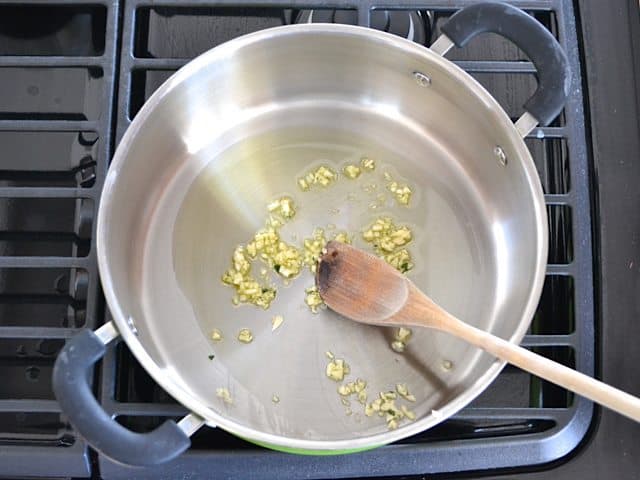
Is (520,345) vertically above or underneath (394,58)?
underneath

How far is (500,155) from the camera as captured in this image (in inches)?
27.4

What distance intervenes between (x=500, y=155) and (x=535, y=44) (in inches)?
4.7

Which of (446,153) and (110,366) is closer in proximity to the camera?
(110,366)

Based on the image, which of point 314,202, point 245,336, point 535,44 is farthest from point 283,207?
point 535,44

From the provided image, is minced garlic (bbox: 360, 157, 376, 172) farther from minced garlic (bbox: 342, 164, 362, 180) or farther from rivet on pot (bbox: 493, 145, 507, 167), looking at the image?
rivet on pot (bbox: 493, 145, 507, 167)

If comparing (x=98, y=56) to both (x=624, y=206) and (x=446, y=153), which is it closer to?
(x=446, y=153)

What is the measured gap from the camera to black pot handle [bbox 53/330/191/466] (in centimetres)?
51

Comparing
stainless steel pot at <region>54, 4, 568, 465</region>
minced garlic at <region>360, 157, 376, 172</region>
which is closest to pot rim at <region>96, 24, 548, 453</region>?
stainless steel pot at <region>54, 4, 568, 465</region>

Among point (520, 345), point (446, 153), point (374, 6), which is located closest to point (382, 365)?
point (520, 345)

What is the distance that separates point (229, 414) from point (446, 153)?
14.1 inches

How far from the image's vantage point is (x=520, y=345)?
23.9 inches

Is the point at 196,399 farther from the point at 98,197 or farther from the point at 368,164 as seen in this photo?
the point at 368,164

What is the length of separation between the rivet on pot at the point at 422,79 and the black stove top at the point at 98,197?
50 millimetres

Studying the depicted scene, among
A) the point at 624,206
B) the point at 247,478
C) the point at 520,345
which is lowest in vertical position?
the point at 247,478
